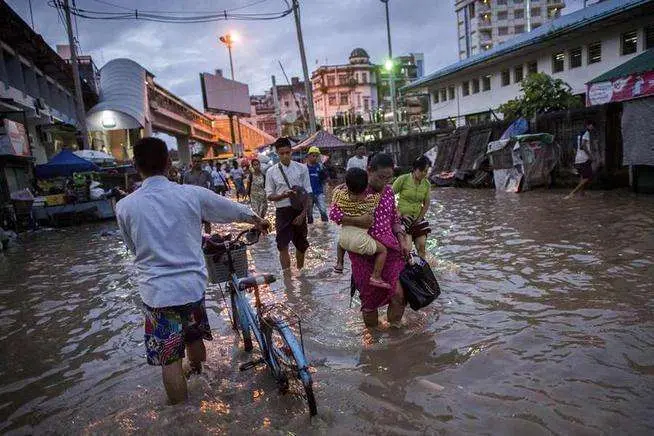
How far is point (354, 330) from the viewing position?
185 inches

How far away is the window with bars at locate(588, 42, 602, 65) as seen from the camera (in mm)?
23766

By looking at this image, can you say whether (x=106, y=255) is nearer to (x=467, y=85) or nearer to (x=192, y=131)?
(x=467, y=85)

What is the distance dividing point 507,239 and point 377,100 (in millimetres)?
73167

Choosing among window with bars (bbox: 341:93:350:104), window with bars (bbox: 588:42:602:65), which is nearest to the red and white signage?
window with bars (bbox: 588:42:602:65)

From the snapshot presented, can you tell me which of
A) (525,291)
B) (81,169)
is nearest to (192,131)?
(81,169)

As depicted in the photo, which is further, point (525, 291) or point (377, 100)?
point (377, 100)

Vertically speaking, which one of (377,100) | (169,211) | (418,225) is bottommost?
(418,225)

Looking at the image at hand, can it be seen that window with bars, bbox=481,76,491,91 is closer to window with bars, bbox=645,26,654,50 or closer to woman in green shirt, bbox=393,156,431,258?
window with bars, bbox=645,26,654,50

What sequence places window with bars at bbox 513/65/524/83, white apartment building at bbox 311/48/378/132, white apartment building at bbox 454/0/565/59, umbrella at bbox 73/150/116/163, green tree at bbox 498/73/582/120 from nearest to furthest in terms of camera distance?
green tree at bbox 498/73/582/120 → umbrella at bbox 73/150/116/163 → window with bars at bbox 513/65/524/83 → white apartment building at bbox 311/48/378/132 → white apartment building at bbox 454/0/565/59

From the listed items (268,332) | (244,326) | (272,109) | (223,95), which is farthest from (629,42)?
(272,109)

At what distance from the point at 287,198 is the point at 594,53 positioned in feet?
79.9

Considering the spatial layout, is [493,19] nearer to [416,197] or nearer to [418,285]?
[416,197]

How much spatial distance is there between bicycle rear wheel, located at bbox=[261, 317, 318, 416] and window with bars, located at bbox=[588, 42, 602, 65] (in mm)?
26414

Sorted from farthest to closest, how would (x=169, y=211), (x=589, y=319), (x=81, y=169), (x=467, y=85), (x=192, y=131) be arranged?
(x=192, y=131)
(x=467, y=85)
(x=81, y=169)
(x=589, y=319)
(x=169, y=211)
